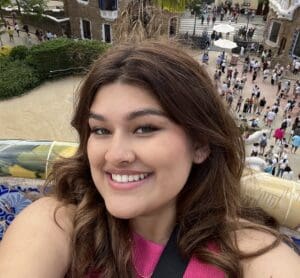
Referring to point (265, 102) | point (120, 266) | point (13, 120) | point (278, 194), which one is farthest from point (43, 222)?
point (265, 102)

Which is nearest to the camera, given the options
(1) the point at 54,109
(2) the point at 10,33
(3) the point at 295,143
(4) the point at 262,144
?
(4) the point at 262,144

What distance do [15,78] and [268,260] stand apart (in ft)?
54.4

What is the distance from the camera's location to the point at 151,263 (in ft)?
6.95

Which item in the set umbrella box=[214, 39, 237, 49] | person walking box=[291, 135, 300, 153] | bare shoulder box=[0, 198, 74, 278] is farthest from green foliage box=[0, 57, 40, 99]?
bare shoulder box=[0, 198, 74, 278]

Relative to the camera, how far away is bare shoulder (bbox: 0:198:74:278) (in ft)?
6.10

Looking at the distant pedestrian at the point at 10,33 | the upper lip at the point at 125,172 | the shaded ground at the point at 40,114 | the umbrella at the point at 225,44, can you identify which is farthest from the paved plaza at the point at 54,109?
the upper lip at the point at 125,172

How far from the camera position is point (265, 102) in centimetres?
1686

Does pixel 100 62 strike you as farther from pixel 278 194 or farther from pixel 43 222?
pixel 278 194

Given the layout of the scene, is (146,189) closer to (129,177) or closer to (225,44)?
(129,177)

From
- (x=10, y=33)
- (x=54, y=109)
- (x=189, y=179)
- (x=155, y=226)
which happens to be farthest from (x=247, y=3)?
(x=155, y=226)

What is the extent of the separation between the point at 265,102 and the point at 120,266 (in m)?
15.9

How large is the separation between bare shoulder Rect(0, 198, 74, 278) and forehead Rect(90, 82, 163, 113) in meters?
0.71

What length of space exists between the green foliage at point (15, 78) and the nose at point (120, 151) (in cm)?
1578

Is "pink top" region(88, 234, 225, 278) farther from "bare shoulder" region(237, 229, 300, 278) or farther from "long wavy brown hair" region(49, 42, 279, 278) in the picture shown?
"bare shoulder" region(237, 229, 300, 278)
